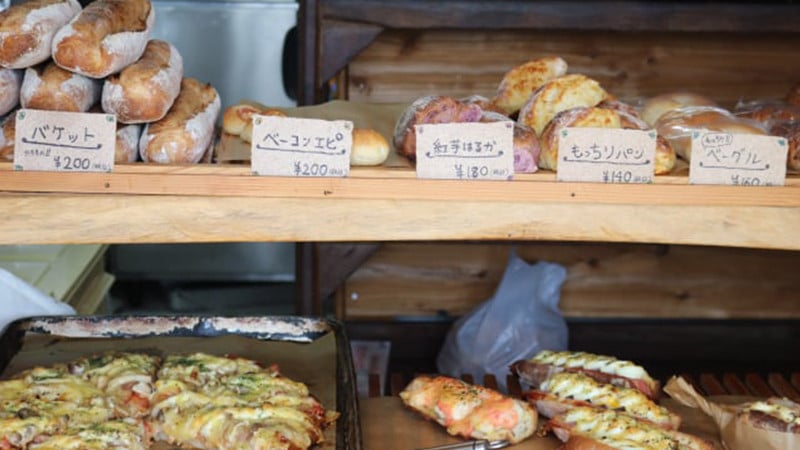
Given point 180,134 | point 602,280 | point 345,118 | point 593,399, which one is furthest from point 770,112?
A: point 602,280

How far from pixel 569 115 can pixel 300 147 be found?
53 cm

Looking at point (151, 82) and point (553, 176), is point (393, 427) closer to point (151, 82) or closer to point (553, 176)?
point (553, 176)

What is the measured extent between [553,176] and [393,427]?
74cm

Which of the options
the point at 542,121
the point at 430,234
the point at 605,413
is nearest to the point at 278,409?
the point at 430,234

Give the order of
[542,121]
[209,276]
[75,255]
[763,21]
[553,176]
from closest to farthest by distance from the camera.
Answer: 1. [553,176]
2. [542,121]
3. [763,21]
4. [75,255]
5. [209,276]

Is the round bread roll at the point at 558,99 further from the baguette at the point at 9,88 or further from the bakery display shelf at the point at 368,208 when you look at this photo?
the baguette at the point at 9,88

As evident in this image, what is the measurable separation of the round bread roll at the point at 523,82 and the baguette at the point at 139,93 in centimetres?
80

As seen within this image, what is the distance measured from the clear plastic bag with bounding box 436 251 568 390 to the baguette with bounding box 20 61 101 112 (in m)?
2.31

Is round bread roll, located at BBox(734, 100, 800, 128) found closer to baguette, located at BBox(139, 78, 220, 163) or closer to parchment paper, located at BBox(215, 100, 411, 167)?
parchment paper, located at BBox(215, 100, 411, 167)

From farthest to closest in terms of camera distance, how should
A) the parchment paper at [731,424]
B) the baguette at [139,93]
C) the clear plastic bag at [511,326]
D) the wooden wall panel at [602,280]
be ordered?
the wooden wall panel at [602,280]
the clear plastic bag at [511,326]
the parchment paper at [731,424]
the baguette at [139,93]

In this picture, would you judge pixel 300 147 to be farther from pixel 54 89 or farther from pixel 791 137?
pixel 791 137

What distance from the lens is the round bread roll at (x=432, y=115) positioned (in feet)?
6.13

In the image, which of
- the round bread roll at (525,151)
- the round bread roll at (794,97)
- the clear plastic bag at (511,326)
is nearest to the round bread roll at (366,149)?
the round bread roll at (525,151)

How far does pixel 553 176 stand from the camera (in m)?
1.77
